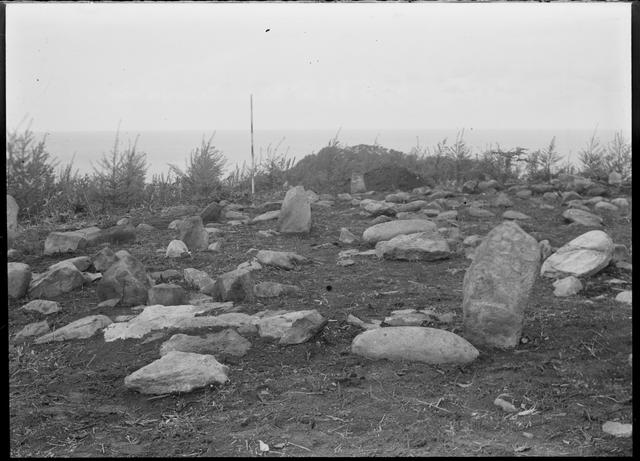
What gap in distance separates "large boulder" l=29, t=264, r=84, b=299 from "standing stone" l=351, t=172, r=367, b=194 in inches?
174

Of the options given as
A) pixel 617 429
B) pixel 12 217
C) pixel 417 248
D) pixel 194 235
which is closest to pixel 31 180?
pixel 12 217

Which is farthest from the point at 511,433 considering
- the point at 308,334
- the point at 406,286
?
the point at 406,286

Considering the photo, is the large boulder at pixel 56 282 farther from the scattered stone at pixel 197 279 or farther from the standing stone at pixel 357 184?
the standing stone at pixel 357 184

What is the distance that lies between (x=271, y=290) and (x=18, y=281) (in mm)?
1738

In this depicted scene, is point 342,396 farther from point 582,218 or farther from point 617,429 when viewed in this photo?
point 582,218

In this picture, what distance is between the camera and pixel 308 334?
399 centimetres

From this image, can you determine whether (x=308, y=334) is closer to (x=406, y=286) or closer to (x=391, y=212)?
(x=406, y=286)

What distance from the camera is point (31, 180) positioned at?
7.70 m

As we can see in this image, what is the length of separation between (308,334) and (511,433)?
128 centimetres

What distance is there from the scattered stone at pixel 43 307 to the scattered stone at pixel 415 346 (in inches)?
80.4

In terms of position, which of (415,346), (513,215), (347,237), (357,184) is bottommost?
(415,346)

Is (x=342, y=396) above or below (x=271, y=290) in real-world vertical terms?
below

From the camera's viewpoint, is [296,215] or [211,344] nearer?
[211,344]

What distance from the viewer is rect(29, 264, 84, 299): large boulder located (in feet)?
16.3
